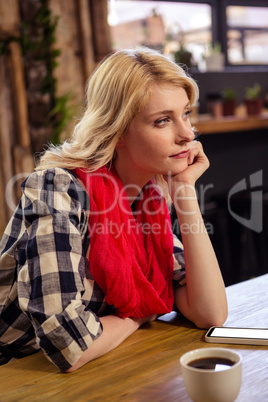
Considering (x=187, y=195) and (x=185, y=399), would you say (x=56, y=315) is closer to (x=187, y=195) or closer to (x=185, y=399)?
(x=185, y=399)

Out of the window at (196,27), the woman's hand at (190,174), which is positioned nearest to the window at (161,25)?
the window at (196,27)

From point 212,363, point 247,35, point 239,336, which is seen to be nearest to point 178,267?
point 239,336

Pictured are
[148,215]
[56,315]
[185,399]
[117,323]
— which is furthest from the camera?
[148,215]

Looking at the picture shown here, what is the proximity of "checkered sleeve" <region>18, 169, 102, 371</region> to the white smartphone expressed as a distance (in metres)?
0.26

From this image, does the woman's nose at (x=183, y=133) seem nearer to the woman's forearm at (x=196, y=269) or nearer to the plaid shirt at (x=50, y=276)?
the woman's forearm at (x=196, y=269)

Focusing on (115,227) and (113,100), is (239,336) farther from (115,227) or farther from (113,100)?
(113,100)

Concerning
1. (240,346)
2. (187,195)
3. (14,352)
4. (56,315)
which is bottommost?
(14,352)

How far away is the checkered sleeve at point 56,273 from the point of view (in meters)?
1.12

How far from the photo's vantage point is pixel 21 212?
4.39 feet

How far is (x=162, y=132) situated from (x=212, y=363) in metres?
0.66

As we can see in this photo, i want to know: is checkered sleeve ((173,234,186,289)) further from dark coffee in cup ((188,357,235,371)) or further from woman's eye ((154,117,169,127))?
dark coffee in cup ((188,357,235,371))

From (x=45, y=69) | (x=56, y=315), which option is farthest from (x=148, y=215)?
(x=45, y=69)

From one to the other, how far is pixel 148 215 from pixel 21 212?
38 cm

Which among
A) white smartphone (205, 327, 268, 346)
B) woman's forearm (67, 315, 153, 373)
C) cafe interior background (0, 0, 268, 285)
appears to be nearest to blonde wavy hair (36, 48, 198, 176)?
woman's forearm (67, 315, 153, 373)
